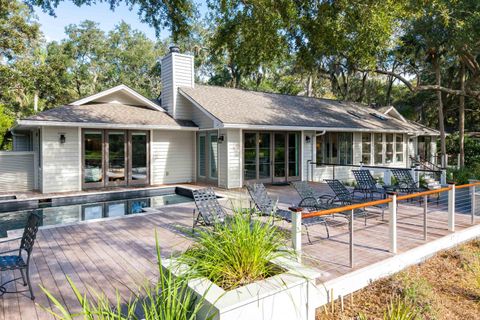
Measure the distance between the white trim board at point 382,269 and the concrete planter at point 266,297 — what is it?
56 cm

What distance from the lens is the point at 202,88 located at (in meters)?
15.3

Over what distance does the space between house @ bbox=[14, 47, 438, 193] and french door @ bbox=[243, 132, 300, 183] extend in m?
0.04

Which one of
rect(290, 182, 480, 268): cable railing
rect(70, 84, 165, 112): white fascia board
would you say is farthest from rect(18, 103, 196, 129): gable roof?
rect(290, 182, 480, 268): cable railing

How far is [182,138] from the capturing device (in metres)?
14.5

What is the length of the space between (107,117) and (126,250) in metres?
8.24

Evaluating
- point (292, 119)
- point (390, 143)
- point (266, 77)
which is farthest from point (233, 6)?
point (266, 77)

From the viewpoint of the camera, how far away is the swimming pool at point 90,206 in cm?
837

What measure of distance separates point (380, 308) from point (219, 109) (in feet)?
33.8

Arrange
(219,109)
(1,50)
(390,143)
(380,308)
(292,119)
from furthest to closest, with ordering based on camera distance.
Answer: (390,143)
(1,50)
(292,119)
(219,109)
(380,308)

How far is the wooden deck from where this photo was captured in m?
3.84

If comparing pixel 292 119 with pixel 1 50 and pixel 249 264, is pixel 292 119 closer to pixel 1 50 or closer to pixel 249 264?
pixel 249 264

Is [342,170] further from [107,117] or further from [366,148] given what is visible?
[107,117]

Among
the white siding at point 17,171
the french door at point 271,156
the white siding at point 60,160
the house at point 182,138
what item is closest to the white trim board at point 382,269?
the house at point 182,138

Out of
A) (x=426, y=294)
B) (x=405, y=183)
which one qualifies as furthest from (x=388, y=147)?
(x=426, y=294)
